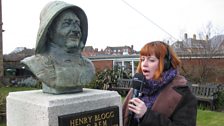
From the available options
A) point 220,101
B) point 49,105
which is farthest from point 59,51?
point 220,101

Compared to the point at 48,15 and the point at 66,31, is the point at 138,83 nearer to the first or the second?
the point at 66,31

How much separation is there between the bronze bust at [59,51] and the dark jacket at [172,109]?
2.96 feet

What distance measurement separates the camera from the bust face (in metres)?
3.34

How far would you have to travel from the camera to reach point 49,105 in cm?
297

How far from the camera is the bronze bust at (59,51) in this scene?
130 inches

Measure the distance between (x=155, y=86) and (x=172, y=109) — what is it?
237mm

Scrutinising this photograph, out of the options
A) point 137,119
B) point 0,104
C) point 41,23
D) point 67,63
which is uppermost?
point 41,23

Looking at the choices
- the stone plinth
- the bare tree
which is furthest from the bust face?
the bare tree

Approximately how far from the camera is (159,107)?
2.87 m

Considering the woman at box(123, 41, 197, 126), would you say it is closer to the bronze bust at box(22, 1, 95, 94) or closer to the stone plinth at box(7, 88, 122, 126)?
the stone plinth at box(7, 88, 122, 126)

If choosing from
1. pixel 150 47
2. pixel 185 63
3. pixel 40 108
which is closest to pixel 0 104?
pixel 40 108

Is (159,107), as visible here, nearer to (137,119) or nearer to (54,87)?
(137,119)

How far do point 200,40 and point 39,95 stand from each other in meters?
15.0

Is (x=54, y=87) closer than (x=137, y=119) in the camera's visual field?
No
